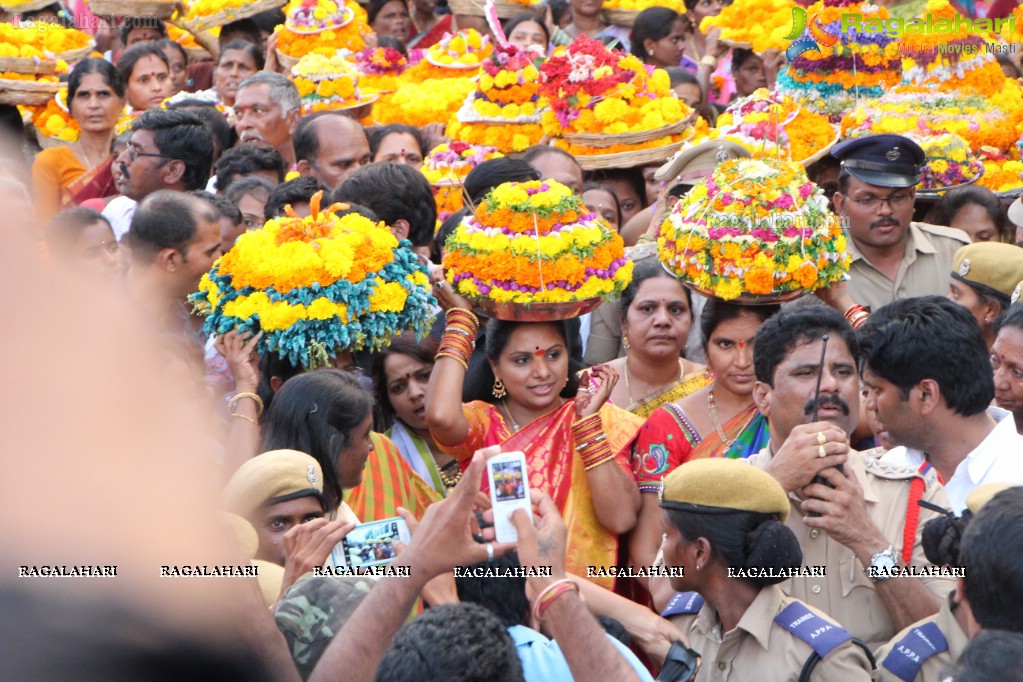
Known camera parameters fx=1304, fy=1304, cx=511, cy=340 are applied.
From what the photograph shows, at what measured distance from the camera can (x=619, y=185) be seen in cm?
817

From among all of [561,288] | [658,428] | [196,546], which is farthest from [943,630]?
[196,546]

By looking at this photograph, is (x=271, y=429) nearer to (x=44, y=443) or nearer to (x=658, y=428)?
(x=658, y=428)

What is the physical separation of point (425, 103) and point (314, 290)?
4.89m

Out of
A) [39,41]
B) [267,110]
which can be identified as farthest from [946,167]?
[39,41]

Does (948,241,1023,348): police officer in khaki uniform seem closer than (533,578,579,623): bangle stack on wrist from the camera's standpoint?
No

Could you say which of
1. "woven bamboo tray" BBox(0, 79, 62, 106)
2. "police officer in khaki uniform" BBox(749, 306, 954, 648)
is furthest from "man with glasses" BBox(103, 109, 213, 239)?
"police officer in khaki uniform" BBox(749, 306, 954, 648)

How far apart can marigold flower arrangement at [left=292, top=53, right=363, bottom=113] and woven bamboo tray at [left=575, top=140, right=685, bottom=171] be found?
2.35m

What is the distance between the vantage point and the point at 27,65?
976 centimetres

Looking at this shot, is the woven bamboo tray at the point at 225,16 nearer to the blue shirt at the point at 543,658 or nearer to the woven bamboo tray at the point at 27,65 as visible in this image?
the woven bamboo tray at the point at 27,65

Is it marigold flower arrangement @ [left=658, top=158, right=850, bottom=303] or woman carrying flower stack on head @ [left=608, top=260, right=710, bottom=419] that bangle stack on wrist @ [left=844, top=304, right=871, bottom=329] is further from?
woman carrying flower stack on head @ [left=608, top=260, right=710, bottom=419]

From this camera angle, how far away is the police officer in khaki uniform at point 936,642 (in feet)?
10.7

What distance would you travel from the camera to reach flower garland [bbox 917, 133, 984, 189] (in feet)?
23.6

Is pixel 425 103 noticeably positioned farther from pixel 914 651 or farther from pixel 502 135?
pixel 914 651

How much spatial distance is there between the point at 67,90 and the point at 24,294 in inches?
359
